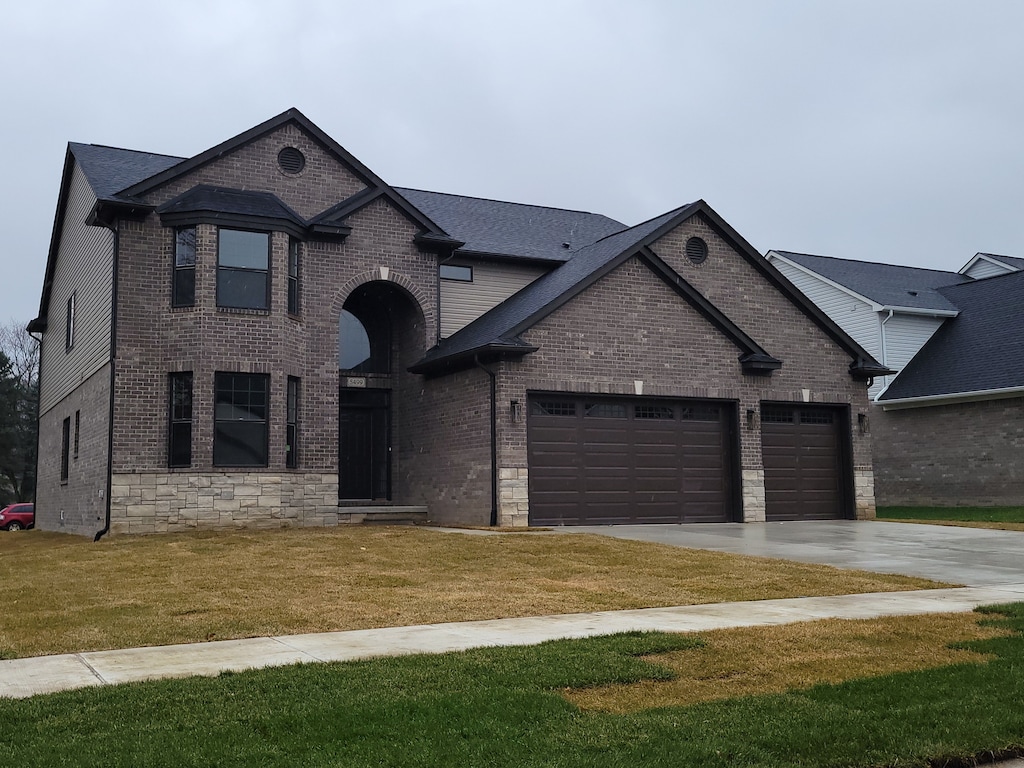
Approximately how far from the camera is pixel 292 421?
69.5 ft

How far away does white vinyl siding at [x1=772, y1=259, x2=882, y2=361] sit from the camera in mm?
32250

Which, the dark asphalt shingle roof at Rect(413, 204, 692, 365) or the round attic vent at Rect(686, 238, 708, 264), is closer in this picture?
the dark asphalt shingle roof at Rect(413, 204, 692, 365)

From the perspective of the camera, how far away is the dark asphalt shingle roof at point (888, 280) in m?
32.8

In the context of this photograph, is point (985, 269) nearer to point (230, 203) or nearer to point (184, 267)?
point (230, 203)

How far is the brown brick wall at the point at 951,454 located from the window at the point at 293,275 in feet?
63.0

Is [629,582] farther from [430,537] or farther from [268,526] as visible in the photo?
[268,526]

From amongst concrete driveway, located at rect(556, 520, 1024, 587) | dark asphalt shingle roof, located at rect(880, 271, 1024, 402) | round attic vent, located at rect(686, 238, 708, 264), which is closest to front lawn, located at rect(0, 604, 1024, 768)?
concrete driveway, located at rect(556, 520, 1024, 587)

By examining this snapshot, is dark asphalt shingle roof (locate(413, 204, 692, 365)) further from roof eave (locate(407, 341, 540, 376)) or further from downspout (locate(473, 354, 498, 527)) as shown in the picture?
downspout (locate(473, 354, 498, 527))

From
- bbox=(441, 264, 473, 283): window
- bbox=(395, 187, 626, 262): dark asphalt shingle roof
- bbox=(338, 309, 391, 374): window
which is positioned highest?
bbox=(395, 187, 626, 262): dark asphalt shingle roof

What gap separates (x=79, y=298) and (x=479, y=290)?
9.99m

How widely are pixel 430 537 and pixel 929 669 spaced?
11626 mm

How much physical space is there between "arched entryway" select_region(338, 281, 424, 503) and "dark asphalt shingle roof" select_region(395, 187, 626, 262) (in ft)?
8.30

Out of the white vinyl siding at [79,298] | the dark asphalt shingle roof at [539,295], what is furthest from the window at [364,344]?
the white vinyl siding at [79,298]

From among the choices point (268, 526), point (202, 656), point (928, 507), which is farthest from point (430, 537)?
point (928, 507)
